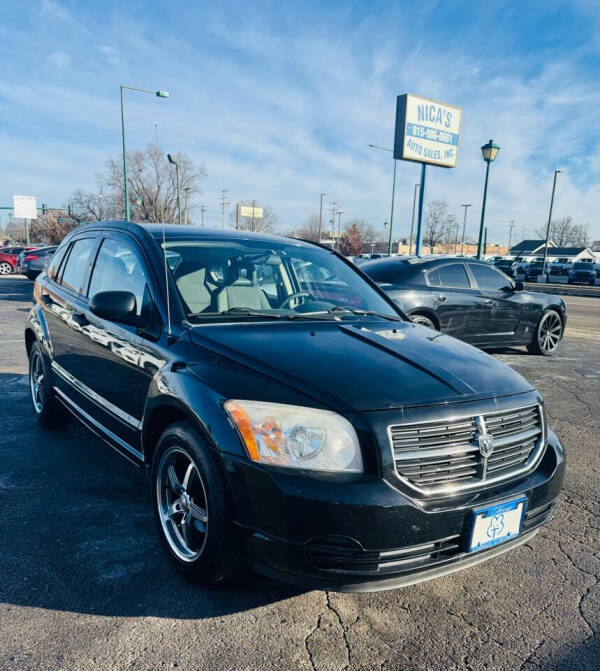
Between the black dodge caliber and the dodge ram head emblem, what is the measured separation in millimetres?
10

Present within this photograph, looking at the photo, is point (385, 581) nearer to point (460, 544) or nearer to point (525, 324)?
point (460, 544)

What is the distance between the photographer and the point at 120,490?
341cm

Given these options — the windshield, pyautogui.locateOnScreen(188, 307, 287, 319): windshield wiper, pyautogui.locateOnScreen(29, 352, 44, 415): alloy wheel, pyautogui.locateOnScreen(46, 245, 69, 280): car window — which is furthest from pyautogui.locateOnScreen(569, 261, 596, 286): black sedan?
pyautogui.locateOnScreen(188, 307, 287, 319): windshield wiper

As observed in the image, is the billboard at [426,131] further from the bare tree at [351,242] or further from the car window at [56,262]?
the bare tree at [351,242]

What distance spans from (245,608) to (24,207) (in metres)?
64.1

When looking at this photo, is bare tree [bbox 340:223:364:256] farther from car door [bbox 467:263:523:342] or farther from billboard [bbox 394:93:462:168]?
car door [bbox 467:263:523:342]

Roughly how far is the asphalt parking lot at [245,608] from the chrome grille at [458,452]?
651mm

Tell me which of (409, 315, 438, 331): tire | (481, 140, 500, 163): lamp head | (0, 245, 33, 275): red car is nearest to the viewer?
(409, 315, 438, 331): tire

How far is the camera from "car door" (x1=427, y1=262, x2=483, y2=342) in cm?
762

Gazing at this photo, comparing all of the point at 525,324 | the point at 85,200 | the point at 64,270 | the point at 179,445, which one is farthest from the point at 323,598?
the point at 85,200

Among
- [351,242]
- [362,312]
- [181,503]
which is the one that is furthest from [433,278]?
[351,242]

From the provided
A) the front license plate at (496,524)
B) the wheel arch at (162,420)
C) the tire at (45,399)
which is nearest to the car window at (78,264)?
the tire at (45,399)

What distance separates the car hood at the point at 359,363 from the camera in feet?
6.99

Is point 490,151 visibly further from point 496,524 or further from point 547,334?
point 496,524
